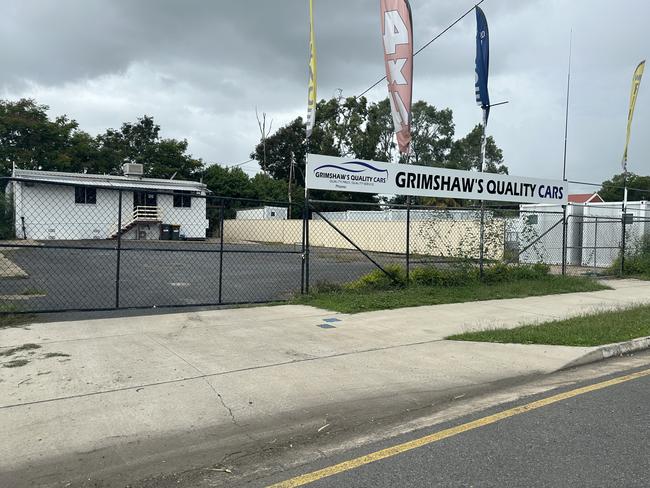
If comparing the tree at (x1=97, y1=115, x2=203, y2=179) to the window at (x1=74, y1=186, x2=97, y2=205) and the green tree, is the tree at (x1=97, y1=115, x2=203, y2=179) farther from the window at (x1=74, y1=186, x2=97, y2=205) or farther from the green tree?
the window at (x1=74, y1=186, x2=97, y2=205)

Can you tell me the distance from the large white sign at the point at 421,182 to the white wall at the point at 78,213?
21817mm

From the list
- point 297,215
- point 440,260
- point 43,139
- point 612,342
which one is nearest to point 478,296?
point 440,260

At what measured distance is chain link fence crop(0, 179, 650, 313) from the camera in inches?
412

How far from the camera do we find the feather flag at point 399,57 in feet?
41.0

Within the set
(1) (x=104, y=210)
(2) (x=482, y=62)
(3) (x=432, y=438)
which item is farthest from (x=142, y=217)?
(3) (x=432, y=438)

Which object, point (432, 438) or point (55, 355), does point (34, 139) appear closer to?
point (55, 355)

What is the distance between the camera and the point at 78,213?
1313 inches

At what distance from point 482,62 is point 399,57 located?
3001 mm

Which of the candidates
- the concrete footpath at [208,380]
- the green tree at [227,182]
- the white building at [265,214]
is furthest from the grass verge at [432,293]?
the green tree at [227,182]

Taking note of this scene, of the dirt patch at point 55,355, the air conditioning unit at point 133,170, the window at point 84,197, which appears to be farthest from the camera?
the air conditioning unit at point 133,170

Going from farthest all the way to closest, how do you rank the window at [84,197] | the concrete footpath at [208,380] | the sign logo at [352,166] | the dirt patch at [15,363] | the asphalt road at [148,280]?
1. the window at [84,197]
2. the sign logo at [352,166]
3. the asphalt road at [148,280]
4. the dirt patch at [15,363]
5. the concrete footpath at [208,380]

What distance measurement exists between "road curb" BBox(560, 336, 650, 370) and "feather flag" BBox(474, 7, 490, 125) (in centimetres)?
824

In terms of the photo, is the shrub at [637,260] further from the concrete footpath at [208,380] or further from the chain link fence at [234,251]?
the concrete footpath at [208,380]

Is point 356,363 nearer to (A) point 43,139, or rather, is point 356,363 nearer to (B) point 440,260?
(B) point 440,260
